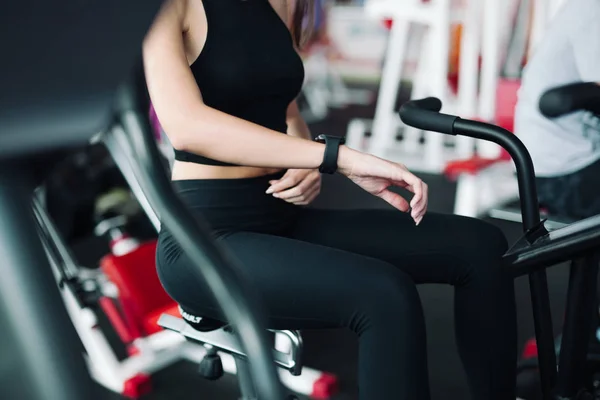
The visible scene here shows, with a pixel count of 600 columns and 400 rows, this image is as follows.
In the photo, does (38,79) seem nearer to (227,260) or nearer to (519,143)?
(227,260)

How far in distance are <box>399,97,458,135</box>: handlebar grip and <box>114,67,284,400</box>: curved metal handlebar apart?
2.24 feet

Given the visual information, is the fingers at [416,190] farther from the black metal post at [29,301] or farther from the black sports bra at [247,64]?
the black metal post at [29,301]

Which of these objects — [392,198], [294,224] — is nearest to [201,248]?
[392,198]

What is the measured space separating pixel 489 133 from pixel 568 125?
645 mm

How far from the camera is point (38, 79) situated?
0.30m

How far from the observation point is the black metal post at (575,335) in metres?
1.07

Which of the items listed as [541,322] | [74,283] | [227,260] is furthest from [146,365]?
[227,260]

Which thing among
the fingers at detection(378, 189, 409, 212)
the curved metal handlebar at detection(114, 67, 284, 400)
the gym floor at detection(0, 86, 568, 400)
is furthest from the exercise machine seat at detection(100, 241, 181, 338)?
the curved metal handlebar at detection(114, 67, 284, 400)

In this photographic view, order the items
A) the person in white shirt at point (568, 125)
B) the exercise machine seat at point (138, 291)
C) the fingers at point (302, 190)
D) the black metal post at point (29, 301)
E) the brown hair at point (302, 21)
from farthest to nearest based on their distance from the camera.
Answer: the exercise machine seat at point (138, 291) → the person in white shirt at point (568, 125) → the brown hair at point (302, 21) → the fingers at point (302, 190) → the black metal post at point (29, 301)

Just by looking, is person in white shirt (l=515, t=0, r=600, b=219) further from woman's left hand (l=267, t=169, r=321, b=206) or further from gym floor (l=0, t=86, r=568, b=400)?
woman's left hand (l=267, t=169, r=321, b=206)

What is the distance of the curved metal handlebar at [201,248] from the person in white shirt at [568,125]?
1.29 meters

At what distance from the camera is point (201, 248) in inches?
15.8

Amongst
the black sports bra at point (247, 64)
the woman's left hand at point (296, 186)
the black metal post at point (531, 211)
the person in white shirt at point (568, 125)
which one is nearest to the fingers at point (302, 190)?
the woman's left hand at point (296, 186)

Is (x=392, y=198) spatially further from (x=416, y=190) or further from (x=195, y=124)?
(x=195, y=124)
